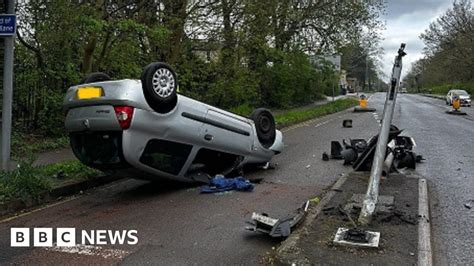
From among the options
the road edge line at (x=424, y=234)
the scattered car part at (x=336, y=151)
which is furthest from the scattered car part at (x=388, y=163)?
the scattered car part at (x=336, y=151)

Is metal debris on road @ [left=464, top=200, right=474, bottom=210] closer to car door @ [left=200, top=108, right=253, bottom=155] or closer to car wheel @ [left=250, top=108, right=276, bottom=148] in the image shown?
car door @ [left=200, top=108, right=253, bottom=155]

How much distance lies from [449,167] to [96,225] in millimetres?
6821

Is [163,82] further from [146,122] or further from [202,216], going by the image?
[202,216]

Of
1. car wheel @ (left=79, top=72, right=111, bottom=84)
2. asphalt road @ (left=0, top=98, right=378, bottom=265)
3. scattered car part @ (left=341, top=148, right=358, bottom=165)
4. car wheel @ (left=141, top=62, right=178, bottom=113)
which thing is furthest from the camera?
scattered car part @ (left=341, top=148, right=358, bottom=165)

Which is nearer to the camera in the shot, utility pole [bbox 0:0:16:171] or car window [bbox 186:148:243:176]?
utility pole [bbox 0:0:16:171]

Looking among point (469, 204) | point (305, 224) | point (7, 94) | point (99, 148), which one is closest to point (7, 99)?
point (7, 94)

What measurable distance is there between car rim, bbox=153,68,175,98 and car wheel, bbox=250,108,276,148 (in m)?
2.47

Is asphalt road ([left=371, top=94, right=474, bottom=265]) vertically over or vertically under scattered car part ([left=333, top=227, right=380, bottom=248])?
under

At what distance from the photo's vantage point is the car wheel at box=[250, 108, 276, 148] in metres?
8.81

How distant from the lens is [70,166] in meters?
8.23

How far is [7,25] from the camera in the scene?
283 inches

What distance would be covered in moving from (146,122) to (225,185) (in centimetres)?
167

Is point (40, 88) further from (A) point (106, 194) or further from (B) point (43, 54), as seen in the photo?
(A) point (106, 194)

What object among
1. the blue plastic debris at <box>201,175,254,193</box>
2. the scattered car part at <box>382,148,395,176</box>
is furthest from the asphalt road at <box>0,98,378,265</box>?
the scattered car part at <box>382,148,395,176</box>
